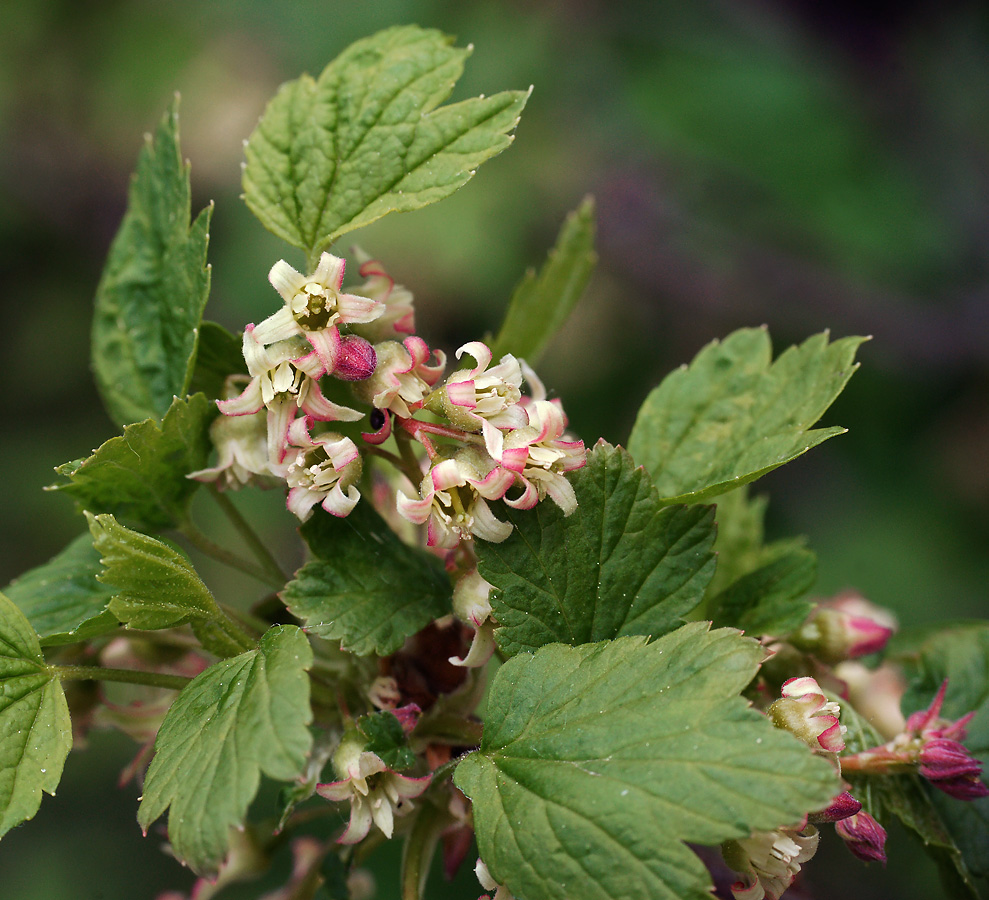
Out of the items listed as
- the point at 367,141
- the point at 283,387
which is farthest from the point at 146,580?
the point at 367,141

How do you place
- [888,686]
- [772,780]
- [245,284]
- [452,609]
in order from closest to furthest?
[772,780] → [452,609] → [888,686] → [245,284]

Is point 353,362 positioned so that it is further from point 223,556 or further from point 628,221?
point 628,221

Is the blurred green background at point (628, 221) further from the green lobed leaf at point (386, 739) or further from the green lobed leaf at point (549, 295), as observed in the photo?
the green lobed leaf at point (386, 739)

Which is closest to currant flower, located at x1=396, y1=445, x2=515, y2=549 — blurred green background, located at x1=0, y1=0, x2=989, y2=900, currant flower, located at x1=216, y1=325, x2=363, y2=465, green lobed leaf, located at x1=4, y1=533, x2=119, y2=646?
currant flower, located at x1=216, y1=325, x2=363, y2=465

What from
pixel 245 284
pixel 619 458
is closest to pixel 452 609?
pixel 619 458

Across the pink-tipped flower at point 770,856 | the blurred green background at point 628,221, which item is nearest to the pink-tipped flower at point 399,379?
the pink-tipped flower at point 770,856

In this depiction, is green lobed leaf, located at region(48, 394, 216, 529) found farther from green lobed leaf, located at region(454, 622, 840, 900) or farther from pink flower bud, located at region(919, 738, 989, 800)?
pink flower bud, located at region(919, 738, 989, 800)

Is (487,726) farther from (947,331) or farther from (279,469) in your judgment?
(947,331)
